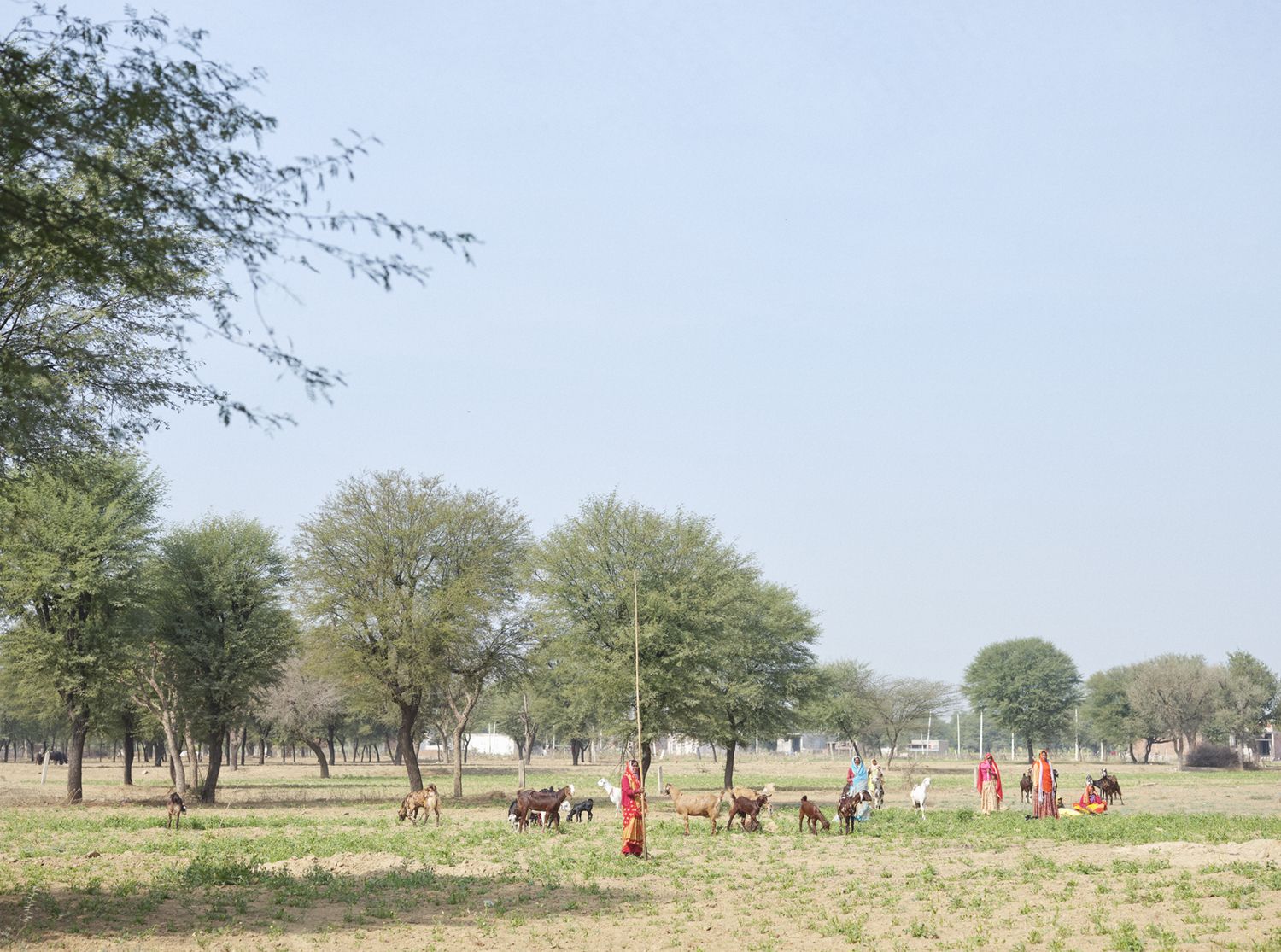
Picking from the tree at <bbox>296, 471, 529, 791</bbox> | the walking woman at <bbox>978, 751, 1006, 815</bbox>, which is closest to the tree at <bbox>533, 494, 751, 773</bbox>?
the tree at <bbox>296, 471, 529, 791</bbox>

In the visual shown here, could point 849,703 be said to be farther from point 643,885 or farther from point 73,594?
point 643,885

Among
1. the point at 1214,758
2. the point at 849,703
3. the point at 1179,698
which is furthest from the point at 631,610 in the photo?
the point at 1179,698

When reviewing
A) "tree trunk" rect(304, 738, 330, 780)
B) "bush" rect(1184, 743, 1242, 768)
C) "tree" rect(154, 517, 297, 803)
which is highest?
"tree" rect(154, 517, 297, 803)

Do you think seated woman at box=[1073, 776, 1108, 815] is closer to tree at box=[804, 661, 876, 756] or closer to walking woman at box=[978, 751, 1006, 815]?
walking woman at box=[978, 751, 1006, 815]

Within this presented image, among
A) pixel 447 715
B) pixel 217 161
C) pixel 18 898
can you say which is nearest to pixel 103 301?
pixel 217 161

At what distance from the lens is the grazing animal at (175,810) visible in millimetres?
28969

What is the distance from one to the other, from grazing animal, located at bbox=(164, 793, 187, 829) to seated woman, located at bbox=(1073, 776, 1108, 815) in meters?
25.5

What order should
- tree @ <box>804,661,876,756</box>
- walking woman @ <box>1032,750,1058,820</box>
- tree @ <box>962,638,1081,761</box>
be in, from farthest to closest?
tree @ <box>962,638,1081,761</box>
tree @ <box>804,661,876,756</box>
walking woman @ <box>1032,750,1058,820</box>

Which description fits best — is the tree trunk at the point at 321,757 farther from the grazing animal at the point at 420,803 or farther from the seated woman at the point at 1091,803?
the seated woman at the point at 1091,803

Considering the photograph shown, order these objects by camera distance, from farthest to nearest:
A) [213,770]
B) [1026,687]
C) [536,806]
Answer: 1. [1026,687]
2. [213,770]
3. [536,806]

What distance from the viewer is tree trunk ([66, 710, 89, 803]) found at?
40.7 metres

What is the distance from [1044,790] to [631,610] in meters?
15.0

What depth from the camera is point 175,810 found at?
2916cm

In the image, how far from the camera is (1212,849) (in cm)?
2125
